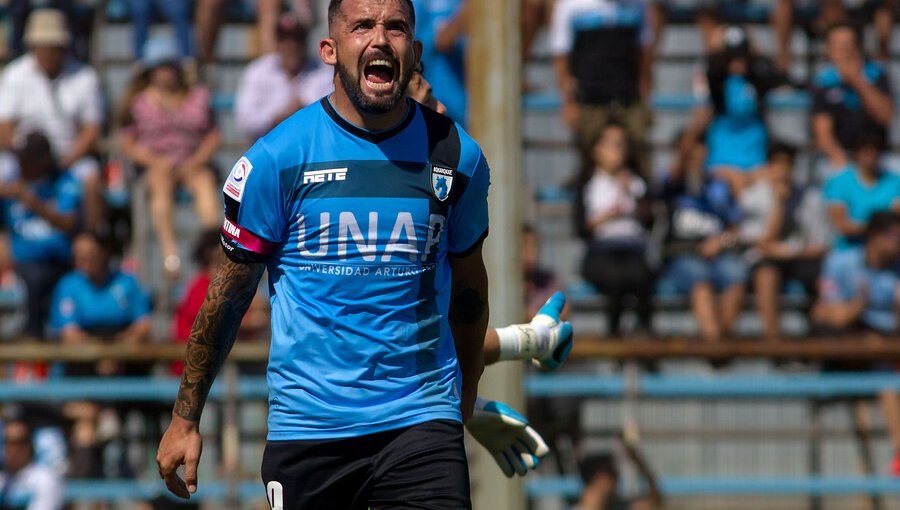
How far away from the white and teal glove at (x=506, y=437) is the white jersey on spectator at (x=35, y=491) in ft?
13.7

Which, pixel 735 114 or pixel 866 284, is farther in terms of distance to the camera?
pixel 735 114

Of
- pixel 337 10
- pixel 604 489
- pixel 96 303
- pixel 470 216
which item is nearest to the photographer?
pixel 337 10

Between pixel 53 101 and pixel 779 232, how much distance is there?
15.4ft

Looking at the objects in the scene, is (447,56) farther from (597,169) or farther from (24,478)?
(24,478)

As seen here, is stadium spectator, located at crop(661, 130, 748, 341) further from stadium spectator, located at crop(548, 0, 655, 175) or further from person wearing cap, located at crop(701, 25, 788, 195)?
stadium spectator, located at crop(548, 0, 655, 175)

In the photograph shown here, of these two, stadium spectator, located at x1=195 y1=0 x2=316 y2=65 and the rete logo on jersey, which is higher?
stadium spectator, located at x1=195 y1=0 x2=316 y2=65

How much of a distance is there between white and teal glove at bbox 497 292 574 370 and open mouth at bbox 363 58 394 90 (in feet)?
3.69

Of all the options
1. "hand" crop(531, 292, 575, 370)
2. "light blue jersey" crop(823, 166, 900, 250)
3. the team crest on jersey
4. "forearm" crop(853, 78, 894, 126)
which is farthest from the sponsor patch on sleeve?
"forearm" crop(853, 78, 894, 126)

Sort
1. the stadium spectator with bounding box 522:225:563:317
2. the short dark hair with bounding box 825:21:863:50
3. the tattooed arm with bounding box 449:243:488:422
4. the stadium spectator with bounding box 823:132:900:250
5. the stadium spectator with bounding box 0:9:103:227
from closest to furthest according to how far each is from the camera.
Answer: the tattooed arm with bounding box 449:243:488:422
the stadium spectator with bounding box 522:225:563:317
the stadium spectator with bounding box 823:132:900:250
the stadium spectator with bounding box 0:9:103:227
the short dark hair with bounding box 825:21:863:50

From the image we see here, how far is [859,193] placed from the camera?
8875 mm

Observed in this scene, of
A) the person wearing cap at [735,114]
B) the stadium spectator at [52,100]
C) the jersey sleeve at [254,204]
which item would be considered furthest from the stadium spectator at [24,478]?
the jersey sleeve at [254,204]

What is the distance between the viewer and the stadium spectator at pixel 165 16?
31.6 feet

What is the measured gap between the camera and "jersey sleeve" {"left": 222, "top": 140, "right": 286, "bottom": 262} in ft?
12.2

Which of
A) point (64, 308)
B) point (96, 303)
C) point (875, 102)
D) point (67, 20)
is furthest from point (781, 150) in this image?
point (67, 20)
